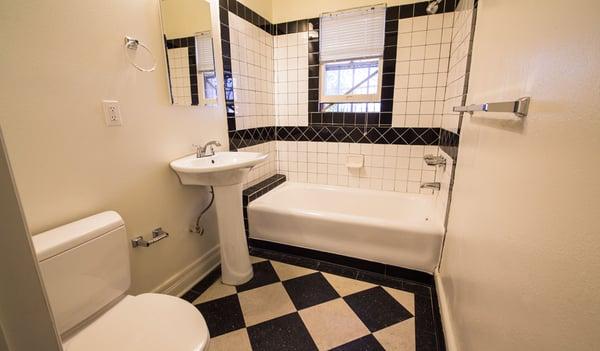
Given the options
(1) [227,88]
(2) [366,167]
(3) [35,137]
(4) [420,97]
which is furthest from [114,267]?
(4) [420,97]

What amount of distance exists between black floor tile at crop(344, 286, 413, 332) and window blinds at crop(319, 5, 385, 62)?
6.54ft

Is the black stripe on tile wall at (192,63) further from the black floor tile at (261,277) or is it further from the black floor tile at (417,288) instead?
the black floor tile at (417,288)

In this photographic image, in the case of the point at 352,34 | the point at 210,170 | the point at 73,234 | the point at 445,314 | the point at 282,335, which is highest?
the point at 352,34

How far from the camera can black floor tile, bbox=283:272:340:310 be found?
1654 millimetres

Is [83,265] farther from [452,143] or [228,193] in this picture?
[452,143]

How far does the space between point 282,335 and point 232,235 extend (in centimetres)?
70

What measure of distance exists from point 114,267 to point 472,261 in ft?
4.86

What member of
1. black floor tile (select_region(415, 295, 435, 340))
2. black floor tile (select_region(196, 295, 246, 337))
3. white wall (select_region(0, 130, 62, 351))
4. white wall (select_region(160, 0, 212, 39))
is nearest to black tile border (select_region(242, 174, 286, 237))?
black floor tile (select_region(196, 295, 246, 337))

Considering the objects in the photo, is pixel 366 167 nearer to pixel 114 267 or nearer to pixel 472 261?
pixel 472 261

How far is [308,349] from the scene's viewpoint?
1.32m

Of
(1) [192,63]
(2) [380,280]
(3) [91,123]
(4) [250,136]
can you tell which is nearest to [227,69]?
(1) [192,63]

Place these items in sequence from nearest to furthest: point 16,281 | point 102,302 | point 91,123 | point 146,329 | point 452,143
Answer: point 16,281
point 146,329
point 102,302
point 91,123
point 452,143

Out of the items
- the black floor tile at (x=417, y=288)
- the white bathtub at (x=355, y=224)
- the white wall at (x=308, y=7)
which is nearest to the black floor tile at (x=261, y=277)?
the white bathtub at (x=355, y=224)

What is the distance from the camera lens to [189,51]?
1659 mm
